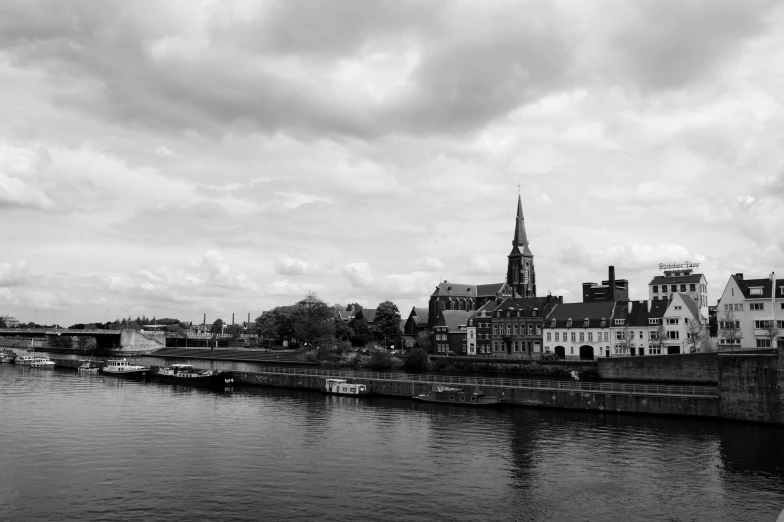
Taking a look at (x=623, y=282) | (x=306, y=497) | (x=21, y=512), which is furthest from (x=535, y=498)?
(x=623, y=282)

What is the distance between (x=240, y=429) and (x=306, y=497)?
83.8 ft

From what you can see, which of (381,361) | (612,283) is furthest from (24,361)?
(612,283)

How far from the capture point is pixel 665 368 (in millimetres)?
97688

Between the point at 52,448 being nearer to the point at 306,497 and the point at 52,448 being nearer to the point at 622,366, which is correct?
the point at 306,497

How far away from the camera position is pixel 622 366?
105m

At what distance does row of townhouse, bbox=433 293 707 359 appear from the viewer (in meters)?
120

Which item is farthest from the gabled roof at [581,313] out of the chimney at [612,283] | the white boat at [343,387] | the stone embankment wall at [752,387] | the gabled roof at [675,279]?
the stone embankment wall at [752,387]

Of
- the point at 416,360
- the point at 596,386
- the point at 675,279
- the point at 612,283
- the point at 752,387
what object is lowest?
the point at 416,360

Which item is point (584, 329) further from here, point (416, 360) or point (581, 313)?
point (416, 360)

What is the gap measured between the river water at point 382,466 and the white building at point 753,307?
53.1 m

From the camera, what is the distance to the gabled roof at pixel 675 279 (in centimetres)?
14838

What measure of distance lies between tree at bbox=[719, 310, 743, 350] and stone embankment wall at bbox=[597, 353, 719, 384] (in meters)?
16.6

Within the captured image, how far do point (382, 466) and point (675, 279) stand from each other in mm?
129973

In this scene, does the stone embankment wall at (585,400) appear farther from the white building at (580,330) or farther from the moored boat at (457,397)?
the white building at (580,330)
